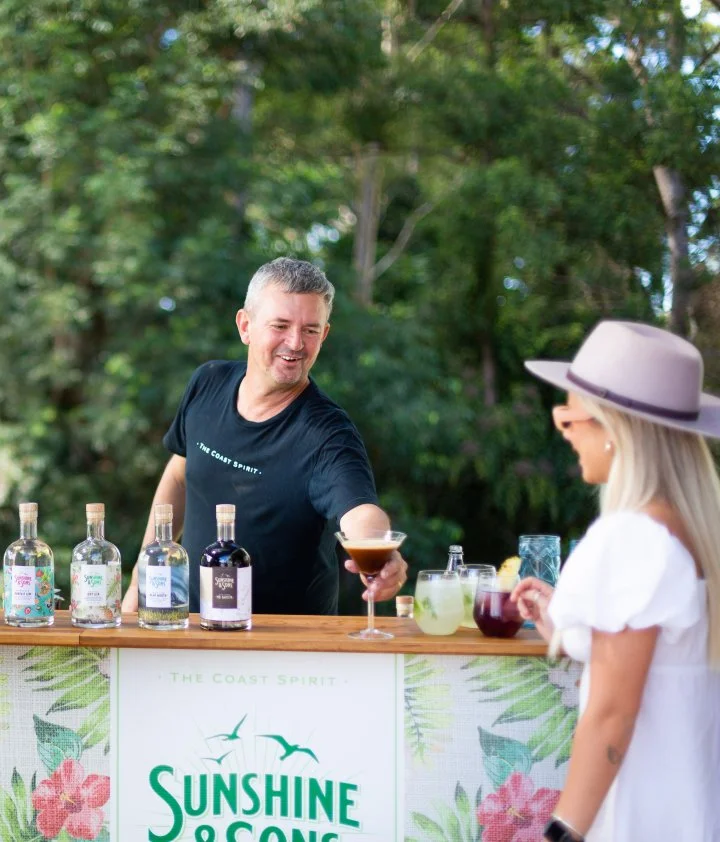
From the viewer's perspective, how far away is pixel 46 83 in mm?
7727

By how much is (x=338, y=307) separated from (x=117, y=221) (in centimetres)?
182

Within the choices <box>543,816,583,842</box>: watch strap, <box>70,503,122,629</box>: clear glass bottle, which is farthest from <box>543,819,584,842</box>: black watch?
<box>70,503,122,629</box>: clear glass bottle

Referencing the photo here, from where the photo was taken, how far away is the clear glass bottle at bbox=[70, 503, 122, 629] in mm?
2236

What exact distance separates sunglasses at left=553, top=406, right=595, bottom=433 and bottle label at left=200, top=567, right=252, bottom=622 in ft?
2.55

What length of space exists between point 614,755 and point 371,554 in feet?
2.50

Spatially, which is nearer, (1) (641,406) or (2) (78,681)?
(1) (641,406)

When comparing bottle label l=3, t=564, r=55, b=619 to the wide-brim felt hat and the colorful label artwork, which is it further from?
the wide-brim felt hat

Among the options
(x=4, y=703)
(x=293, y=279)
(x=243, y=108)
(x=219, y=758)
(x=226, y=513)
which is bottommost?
(x=219, y=758)

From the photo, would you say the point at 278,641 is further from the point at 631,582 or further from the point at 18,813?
the point at 631,582

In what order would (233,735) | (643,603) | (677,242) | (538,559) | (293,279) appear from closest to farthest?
(643,603)
(233,735)
(538,559)
(293,279)
(677,242)

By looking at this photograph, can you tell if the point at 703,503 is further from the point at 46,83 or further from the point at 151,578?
the point at 46,83

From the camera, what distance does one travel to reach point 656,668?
1.62 meters

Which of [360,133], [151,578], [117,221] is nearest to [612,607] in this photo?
[151,578]

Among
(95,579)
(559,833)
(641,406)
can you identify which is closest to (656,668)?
(559,833)
